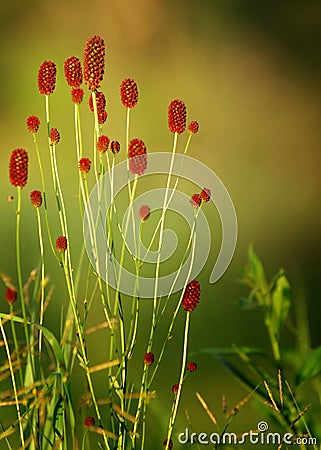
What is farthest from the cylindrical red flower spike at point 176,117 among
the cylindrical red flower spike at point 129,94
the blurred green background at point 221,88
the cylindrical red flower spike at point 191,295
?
the blurred green background at point 221,88

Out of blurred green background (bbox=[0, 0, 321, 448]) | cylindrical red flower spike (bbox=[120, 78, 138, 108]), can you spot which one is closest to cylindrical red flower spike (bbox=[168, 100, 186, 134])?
cylindrical red flower spike (bbox=[120, 78, 138, 108])

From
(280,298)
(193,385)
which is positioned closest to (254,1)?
(193,385)

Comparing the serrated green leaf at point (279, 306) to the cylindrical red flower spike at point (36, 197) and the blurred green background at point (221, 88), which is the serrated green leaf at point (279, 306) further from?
the blurred green background at point (221, 88)

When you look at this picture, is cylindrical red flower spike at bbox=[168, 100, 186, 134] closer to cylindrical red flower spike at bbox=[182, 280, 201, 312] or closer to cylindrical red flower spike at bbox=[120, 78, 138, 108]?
cylindrical red flower spike at bbox=[120, 78, 138, 108]

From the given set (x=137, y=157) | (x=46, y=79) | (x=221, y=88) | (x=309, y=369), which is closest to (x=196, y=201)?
(x=137, y=157)

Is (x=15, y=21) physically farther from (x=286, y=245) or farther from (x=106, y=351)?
(x=106, y=351)

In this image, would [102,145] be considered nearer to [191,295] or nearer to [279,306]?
[191,295]
